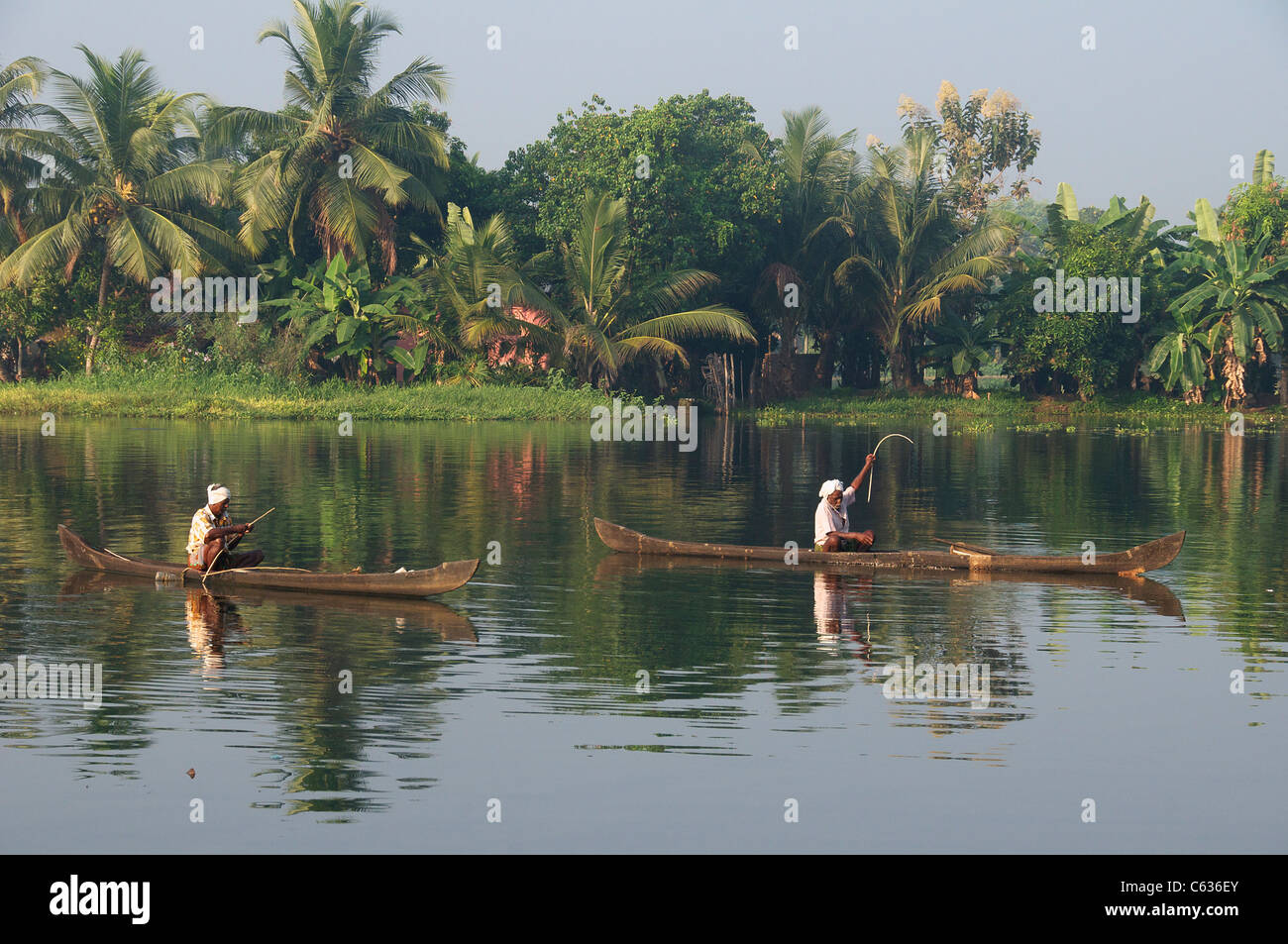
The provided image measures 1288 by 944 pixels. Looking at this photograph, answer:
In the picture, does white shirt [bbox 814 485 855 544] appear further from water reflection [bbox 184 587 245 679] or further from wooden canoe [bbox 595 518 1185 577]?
water reflection [bbox 184 587 245 679]

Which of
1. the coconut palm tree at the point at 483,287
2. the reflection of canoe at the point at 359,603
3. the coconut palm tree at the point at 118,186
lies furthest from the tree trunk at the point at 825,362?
the reflection of canoe at the point at 359,603

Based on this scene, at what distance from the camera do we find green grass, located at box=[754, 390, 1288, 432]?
48.4 metres

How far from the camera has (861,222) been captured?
170ft

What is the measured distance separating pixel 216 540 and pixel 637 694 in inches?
247

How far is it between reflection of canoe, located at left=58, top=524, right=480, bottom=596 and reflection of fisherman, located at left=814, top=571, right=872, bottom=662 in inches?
142

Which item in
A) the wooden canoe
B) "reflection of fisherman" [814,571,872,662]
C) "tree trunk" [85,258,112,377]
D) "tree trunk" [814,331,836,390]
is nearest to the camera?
"reflection of fisherman" [814,571,872,662]

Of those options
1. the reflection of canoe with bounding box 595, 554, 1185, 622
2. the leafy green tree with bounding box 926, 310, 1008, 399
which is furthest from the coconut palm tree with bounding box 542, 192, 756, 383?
the reflection of canoe with bounding box 595, 554, 1185, 622

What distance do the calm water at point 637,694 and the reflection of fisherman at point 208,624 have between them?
6 cm

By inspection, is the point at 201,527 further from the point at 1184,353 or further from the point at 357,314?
the point at 1184,353

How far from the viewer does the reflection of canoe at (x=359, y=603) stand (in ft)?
47.3

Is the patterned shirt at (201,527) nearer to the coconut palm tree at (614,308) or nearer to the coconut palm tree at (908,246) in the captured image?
the coconut palm tree at (614,308)

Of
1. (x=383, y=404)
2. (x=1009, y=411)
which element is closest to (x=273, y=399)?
(x=383, y=404)
